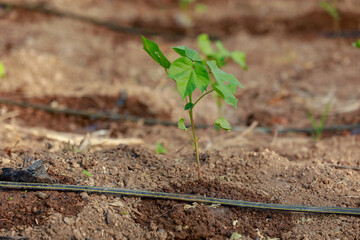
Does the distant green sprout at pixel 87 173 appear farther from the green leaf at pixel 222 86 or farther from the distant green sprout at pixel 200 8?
the distant green sprout at pixel 200 8

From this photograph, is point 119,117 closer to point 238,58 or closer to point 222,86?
point 238,58

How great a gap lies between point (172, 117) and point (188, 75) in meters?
2.27

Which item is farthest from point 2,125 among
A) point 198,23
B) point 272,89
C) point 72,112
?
point 198,23

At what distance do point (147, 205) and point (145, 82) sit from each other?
10.2ft

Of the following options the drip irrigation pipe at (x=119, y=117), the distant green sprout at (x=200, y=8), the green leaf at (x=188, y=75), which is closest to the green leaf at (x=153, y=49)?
the green leaf at (x=188, y=75)

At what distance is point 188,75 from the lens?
1.62 m

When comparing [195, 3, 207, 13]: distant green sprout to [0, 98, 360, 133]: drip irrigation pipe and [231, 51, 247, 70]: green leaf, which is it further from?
[231, 51, 247, 70]: green leaf

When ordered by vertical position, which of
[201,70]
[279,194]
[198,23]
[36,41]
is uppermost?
[198,23]

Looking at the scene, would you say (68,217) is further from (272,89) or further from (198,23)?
(198,23)

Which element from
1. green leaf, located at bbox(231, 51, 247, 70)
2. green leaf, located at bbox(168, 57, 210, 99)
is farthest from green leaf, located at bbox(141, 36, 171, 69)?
green leaf, located at bbox(231, 51, 247, 70)

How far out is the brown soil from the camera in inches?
69.7

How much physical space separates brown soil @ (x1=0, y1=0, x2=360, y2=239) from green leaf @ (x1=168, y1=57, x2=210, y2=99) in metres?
0.59

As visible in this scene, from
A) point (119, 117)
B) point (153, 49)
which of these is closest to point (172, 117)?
point (119, 117)

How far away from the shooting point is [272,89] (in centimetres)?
461
